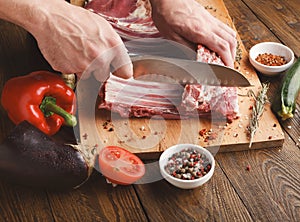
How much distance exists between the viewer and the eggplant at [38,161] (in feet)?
6.82

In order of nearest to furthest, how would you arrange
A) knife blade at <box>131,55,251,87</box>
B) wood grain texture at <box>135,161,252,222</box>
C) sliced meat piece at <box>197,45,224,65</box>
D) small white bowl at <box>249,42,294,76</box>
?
wood grain texture at <box>135,161,252,222</box>
knife blade at <box>131,55,251,87</box>
sliced meat piece at <box>197,45,224,65</box>
small white bowl at <box>249,42,294,76</box>

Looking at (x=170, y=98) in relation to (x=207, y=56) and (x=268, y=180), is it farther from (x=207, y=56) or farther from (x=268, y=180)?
(x=268, y=180)

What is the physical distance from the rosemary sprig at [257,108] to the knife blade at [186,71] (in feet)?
0.40

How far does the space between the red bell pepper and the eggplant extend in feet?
0.70

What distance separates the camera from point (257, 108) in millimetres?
2410

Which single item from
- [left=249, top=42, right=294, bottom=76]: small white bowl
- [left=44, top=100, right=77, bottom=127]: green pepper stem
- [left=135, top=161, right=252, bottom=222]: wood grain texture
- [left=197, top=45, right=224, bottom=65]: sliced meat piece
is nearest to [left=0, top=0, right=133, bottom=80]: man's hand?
[left=44, top=100, right=77, bottom=127]: green pepper stem

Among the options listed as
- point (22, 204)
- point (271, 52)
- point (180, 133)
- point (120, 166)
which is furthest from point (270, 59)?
point (22, 204)

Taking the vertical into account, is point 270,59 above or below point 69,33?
below

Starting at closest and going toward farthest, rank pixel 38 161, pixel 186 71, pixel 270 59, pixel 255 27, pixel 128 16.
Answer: pixel 38 161 → pixel 186 71 → pixel 270 59 → pixel 128 16 → pixel 255 27

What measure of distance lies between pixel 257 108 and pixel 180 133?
33 cm

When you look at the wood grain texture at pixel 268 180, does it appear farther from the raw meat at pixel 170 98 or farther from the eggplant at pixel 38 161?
the eggplant at pixel 38 161

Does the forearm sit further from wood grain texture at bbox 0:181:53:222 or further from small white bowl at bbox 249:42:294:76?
small white bowl at bbox 249:42:294:76

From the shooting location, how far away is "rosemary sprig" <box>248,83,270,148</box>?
2.34 m

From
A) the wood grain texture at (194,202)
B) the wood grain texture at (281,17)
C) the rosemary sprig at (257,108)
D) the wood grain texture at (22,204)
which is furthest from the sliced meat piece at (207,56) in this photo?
the wood grain texture at (22,204)
